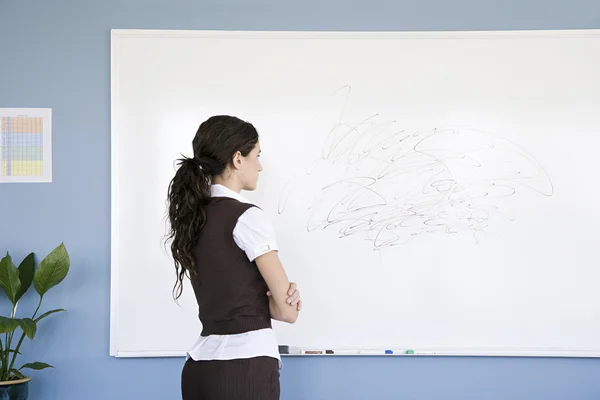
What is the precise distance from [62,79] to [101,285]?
0.81 metres

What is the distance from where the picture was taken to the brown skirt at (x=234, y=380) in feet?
4.90

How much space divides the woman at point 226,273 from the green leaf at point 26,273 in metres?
1.05

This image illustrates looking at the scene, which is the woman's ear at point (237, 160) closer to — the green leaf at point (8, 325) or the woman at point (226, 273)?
the woman at point (226, 273)

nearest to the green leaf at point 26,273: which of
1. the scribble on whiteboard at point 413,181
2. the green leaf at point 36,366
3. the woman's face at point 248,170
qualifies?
the green leaf at point 36,366

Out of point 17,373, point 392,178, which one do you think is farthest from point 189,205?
point 17,373

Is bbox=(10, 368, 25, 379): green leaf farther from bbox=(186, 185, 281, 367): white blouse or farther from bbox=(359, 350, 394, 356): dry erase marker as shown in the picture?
bbox=(359, 350, 394, 356): dry erase marker

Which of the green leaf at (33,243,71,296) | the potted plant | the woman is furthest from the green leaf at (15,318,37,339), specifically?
the woman

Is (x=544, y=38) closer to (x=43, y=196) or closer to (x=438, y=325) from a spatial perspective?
(x=438, y=325)

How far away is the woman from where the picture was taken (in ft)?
4.97

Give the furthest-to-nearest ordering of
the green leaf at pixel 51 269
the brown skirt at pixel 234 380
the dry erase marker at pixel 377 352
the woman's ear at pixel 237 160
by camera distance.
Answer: the dry erase marker at pixel 377 352 → the green leaf at pixel 51 269 → the woman's ear at pixel 237 160 → the brown skirt at pixel 234 380

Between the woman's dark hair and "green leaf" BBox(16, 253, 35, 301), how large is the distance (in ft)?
3.41

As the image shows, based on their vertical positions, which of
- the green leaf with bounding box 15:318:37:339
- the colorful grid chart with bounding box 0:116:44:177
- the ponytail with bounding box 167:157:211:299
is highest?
the colorful grid chart with bounding box 0:116:44:177

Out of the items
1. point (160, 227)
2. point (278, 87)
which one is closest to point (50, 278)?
point (160, 227)

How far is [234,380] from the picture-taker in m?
1.50
